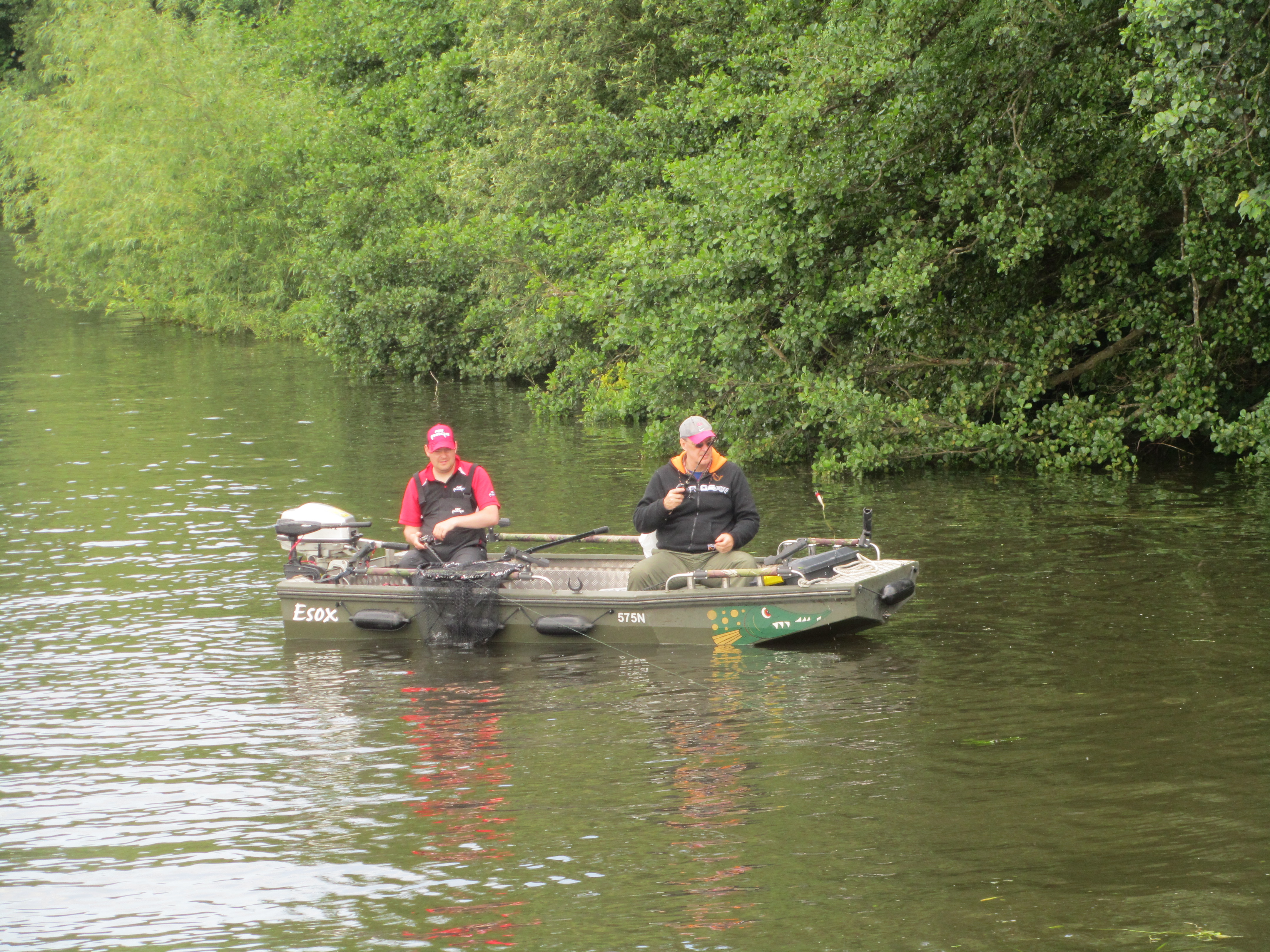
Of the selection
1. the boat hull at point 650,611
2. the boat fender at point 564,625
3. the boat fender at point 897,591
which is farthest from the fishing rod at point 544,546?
the boat fender at point 897,591

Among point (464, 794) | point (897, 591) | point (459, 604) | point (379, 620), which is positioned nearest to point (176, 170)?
point (379, 620)

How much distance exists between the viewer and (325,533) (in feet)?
40.5

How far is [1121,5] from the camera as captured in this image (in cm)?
1614

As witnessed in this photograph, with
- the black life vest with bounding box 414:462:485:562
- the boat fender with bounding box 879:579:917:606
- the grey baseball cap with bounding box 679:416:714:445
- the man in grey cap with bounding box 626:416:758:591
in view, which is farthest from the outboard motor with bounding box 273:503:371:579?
the boat fender with bounding box 879:579:917:606

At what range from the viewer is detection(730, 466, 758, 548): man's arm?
11227 millimetres

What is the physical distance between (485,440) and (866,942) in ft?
55.4

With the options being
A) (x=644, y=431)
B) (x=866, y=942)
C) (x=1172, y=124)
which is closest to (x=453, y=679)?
(x=866, y=942)

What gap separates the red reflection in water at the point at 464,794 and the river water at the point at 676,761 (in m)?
0.02

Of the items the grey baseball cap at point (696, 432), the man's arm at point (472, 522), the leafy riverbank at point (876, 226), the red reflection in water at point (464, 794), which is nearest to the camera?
the red reflection in water at point (464, 794)

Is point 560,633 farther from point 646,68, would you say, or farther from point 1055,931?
point 646,68

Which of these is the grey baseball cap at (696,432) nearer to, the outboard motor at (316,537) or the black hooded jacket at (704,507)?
the black hooded jacket at (704,507)

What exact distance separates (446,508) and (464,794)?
419 cm

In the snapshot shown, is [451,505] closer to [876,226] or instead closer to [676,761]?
[676,761]

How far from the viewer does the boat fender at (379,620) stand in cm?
1159
